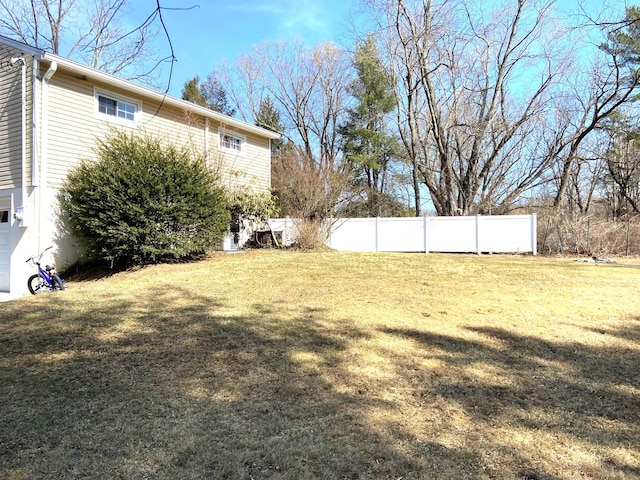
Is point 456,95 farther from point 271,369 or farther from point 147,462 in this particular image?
point 147,462

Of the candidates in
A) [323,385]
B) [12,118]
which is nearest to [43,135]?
[12,118]

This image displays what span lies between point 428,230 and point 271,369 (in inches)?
547

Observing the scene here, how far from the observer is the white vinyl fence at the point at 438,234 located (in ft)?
51.9

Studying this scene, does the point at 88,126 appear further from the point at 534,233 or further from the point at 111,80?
the point at 534,233

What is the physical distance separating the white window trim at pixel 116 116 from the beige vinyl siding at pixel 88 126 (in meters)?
0.04

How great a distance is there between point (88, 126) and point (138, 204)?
10.0 ft

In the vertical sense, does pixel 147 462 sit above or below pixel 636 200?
below

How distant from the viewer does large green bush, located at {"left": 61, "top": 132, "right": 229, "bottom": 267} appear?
9.11 meters

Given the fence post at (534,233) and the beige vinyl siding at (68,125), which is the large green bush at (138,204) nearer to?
the beige vinyl siding at (68,125)

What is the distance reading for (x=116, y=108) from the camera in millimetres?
11344

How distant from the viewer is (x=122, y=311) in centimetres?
572

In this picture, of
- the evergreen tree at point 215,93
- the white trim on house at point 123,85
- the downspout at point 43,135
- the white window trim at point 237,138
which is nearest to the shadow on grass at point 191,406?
the white trim on house at point 123,85

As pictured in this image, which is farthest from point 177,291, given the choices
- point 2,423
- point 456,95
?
point 456,95

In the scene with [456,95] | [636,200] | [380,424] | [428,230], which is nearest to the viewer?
[380,424]
